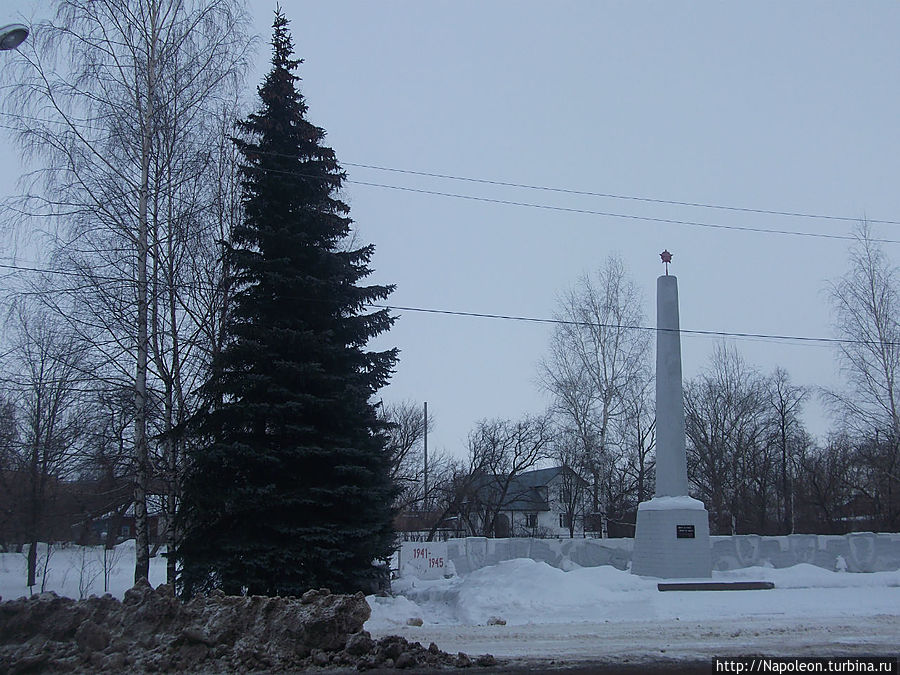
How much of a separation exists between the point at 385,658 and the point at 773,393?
4875 centimetres

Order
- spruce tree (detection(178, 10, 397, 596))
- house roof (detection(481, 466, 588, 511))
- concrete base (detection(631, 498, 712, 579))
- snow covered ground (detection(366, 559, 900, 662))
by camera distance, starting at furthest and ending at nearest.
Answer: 1. house roof (detection(481, 466, 588, 511))
2. concrete base (detection(631, 498, 712, 579))
3. spruce tree (detection(178, 10, 397, 596))
4. snow covered ground (detection(366, 559, 900, 662))

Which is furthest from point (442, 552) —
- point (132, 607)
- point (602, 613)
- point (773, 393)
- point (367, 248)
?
point (773, 393)

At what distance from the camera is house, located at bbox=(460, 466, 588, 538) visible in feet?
139

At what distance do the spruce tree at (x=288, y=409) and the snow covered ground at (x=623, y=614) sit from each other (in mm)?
2073

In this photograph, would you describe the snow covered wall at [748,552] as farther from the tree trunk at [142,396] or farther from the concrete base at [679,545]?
the tree trunk at [142,396]

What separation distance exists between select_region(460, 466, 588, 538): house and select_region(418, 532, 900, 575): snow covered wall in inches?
327

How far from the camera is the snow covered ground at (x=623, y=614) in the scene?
11180mm

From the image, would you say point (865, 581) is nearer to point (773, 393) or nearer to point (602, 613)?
point (602, 613)

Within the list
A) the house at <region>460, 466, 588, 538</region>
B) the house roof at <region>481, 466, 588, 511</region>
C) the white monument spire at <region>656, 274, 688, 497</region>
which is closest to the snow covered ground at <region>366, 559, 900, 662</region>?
the white monument spire at <region>656, 274, 688, 497</region>

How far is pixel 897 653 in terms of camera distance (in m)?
10.5

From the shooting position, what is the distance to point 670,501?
21.2 meters

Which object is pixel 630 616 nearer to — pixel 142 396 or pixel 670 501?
pixel 670 501

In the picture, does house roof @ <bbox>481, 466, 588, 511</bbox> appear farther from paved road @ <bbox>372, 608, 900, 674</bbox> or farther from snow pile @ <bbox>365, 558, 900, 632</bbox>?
paved road @ <bbox>372, 608, 900, 674</bbox>

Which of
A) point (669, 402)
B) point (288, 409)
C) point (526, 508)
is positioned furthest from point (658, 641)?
point (526, 508)
